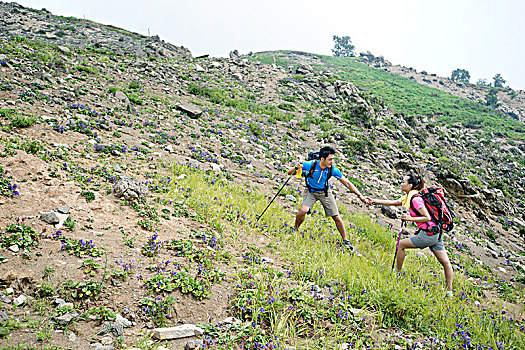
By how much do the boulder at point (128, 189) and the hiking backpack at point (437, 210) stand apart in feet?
19.0

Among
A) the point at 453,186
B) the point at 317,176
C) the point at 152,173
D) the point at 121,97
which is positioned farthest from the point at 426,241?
the point at 453,186

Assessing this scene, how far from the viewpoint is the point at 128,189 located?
6012 millimetres

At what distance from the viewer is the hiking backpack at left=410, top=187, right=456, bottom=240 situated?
557 centimetres

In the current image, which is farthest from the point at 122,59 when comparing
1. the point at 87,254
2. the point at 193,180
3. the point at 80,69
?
the point at 87,254

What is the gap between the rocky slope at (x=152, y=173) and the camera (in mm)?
3615

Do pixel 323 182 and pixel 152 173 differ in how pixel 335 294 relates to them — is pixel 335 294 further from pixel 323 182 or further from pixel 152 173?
pixel 152 173

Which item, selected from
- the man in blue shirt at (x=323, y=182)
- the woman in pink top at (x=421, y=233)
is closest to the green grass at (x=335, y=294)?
the woman in pink top at (x=421, y=233)

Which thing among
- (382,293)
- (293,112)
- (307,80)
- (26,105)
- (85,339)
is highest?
(307,80)

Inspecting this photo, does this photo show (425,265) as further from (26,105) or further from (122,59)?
(122,59)

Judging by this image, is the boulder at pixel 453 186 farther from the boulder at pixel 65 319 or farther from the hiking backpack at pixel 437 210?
the boulder at pixel 65 319

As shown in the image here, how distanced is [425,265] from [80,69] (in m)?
16.3

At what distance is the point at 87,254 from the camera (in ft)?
13.5

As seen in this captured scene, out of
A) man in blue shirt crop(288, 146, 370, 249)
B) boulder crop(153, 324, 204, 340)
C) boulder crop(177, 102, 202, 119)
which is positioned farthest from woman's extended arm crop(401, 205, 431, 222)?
boulder crop(177, 102, 202, 119)

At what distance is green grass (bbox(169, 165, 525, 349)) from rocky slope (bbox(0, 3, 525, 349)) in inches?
13.5
